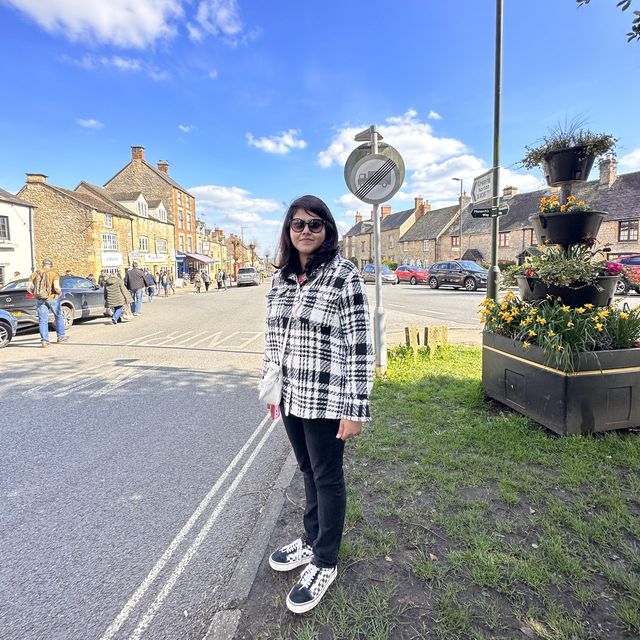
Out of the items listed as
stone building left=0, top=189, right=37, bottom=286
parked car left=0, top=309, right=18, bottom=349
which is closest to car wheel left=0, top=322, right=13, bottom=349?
parked car left=0, top=309, right=18, bottom=349

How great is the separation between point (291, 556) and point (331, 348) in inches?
48.1

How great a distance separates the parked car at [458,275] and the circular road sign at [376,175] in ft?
69.1

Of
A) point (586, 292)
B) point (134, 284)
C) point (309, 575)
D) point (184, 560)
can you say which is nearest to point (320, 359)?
point (309, 575)

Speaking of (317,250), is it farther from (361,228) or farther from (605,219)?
(361,228)

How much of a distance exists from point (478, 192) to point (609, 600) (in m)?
5.34

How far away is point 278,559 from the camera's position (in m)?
2.27

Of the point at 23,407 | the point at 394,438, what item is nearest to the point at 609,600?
the point at 394,438

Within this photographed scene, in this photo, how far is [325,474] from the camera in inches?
81.0

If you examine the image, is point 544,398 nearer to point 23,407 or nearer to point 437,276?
point 23,407

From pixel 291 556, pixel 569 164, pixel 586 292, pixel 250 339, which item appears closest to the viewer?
pixel 291 556

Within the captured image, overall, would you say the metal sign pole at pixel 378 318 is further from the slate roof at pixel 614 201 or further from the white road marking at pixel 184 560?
the slate roof at pixel 614 201

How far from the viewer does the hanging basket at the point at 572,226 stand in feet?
12.7

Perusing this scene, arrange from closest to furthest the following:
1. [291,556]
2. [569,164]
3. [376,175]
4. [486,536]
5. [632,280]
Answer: [291,556] < [486,536] < [569,164] < [376,175] < [632,280]

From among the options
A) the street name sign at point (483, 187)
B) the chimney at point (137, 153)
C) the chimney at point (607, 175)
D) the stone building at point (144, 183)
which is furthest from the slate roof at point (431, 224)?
the street name sign at point (483, 187)
